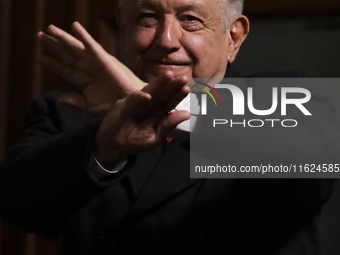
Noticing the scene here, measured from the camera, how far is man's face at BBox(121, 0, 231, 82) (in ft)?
1.97

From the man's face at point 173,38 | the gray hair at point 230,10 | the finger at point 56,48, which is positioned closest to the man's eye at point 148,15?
the man's face at point 173,38

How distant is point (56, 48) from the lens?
1.37ft

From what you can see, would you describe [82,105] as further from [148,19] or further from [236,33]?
[236,33]

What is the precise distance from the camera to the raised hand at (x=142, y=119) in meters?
0.37

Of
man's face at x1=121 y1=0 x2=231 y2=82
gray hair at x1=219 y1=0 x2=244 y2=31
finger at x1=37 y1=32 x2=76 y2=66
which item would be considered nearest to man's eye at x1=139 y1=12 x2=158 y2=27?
man's face at x1=121 y1=0 x2=231 y2=82

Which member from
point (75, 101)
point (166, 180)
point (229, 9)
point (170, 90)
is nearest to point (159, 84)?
point (170, 90)

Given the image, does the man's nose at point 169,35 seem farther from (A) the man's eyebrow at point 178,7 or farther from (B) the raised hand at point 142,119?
(B) the raised hand at point 142,119

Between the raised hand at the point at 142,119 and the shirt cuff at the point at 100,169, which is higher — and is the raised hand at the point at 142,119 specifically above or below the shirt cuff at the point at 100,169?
above

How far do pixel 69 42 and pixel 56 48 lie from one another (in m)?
0.02

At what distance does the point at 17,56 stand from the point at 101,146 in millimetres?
871

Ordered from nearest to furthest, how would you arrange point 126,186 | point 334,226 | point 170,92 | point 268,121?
point 170,92 < point 268,121 < point 126,186 < point 334,226

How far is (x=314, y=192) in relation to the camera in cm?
48

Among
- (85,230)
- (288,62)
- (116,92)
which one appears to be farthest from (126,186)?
(288,62)

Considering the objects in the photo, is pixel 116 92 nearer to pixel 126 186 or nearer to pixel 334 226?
pixel 126 186
